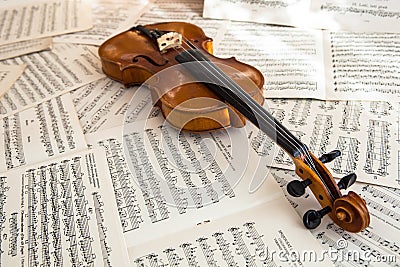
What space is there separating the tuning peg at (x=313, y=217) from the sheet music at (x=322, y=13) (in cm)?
66

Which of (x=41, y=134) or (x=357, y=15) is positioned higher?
(x=357, y=15)

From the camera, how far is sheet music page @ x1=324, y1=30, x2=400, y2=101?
968 mm

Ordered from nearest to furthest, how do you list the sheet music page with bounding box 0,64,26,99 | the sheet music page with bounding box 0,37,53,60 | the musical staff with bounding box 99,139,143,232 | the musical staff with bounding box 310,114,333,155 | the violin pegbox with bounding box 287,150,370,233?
the violin pegbox with bounding box 287,150,370,233, the musical staff with bounding box 99,139,143,232, the musical staff with bounding box 310,114,333,155, the sheet music page with bounding box 0,64,26,99, the sheet music page with bounding box 0,37,53,60

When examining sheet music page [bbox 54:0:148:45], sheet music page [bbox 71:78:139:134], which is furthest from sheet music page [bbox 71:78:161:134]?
sheet music page [bbox 54:0:148:45]

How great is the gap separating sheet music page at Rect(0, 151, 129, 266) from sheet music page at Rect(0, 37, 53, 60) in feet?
1.54

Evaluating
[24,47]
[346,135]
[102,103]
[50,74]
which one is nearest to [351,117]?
[346,135]

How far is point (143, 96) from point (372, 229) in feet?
1.75

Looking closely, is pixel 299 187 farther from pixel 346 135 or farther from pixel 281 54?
pixel 281 54

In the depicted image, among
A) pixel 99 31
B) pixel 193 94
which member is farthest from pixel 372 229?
pixel 99 31

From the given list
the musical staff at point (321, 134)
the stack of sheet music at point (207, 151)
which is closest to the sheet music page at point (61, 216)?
the stack of sheet music at point (207, 151)

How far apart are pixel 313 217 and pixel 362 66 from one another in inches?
19.6

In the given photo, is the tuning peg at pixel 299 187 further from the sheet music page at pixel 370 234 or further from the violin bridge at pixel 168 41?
the violin bridge at pixel 168 41

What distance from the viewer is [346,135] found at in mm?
870

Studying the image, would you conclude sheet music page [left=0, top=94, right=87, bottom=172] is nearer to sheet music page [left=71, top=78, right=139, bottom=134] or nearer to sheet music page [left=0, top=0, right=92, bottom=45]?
sheet music page [left=71, top=78, right=139, bottom=134]
